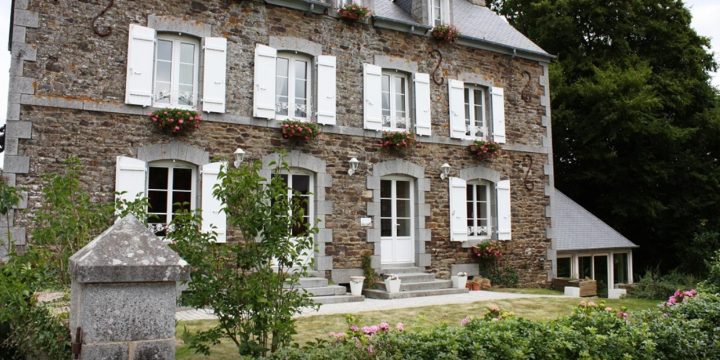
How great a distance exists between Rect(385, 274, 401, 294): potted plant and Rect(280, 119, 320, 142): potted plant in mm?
2804

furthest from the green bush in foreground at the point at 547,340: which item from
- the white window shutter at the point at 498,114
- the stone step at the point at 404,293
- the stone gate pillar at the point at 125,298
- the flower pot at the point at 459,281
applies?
the white window shutter at the point at 498,114

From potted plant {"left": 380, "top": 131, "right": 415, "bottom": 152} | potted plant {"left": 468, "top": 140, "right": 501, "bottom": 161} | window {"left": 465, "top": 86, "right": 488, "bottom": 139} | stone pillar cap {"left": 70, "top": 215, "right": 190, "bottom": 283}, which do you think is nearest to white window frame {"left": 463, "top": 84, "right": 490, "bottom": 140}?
window {"left": 465, "top": 86, "right": 488, "bottom": 139}

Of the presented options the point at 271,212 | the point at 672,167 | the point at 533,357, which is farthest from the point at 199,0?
the point at 672,167

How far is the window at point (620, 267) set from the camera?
1487cm

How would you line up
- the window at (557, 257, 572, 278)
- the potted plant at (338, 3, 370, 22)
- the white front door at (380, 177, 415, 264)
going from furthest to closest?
the window at (557, 257, 572, 278) < the white front door at (380, 177, 415, 264) < the potted plant at (338, 3, 370, 22)

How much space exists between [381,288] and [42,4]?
704cm

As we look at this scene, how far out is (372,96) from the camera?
36.3 feet

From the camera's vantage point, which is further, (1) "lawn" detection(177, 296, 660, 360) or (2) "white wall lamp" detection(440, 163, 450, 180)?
(2) "white wall lamp" detection(440, 163, 450, 180)

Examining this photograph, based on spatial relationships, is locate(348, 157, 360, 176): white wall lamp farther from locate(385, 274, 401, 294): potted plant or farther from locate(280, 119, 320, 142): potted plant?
locate(385, 274, 401, 294): potted plant

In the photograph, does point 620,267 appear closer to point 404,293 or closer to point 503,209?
point 503,209

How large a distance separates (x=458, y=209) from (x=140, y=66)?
645 cm

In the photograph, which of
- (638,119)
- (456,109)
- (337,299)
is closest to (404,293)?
(337,299)

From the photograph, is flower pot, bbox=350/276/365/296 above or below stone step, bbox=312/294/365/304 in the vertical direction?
above

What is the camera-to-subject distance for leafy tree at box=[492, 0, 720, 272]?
1648cm
